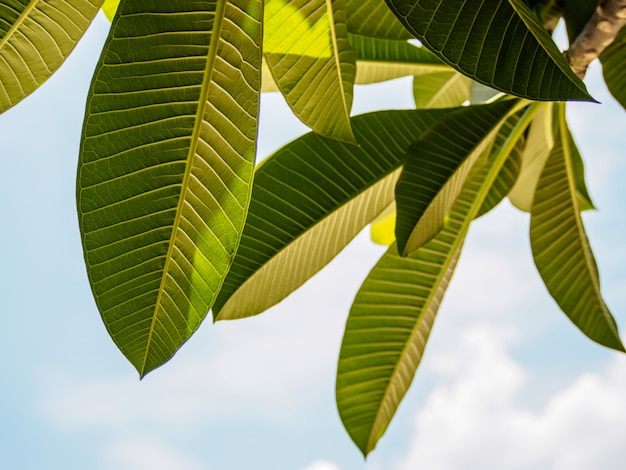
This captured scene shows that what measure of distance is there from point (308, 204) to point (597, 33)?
1.16ft

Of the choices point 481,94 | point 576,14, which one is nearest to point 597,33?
point 576,14

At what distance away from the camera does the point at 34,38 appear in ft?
1.65

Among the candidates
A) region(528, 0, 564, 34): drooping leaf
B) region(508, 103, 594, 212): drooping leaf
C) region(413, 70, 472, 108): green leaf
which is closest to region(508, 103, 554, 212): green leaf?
region(508, 103, 594, 212): drooping leaf

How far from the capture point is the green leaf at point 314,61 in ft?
1.90

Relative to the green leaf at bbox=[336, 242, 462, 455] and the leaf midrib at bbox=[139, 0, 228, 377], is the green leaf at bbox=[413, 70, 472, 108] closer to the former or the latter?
the green leaf at bbox=[336, 242, 462, 455]

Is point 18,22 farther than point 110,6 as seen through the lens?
No

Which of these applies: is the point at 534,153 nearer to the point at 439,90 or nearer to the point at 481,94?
the point at 481,94

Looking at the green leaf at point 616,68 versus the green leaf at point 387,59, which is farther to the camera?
the green leaf at point 387,59

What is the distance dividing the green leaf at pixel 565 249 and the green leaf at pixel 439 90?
0.35 metres

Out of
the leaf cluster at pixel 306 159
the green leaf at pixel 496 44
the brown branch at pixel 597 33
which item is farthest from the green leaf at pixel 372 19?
the green leaf at pixel 496 44

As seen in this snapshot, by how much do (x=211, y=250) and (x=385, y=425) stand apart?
1.65ft

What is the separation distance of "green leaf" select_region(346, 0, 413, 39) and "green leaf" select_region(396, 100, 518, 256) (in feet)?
0.43

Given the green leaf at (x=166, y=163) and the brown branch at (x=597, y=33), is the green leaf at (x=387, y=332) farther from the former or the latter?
the green leaf at (x=166, y=163)

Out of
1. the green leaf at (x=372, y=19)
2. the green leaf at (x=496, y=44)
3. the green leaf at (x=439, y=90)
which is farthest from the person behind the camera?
the green leaf at (x=439, y=90)
